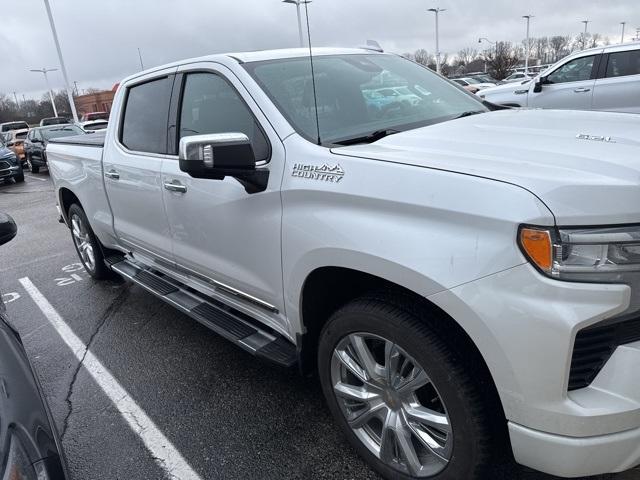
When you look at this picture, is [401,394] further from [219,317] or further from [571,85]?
[571,85]

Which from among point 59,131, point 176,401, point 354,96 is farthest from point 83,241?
point 59,131

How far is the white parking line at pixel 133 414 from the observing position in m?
2.66

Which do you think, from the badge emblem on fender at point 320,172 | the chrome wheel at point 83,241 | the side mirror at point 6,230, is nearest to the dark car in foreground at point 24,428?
the side mirror at point 6,230

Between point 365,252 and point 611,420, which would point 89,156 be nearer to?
point 365,252

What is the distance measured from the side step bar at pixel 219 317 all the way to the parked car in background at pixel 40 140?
14.7m

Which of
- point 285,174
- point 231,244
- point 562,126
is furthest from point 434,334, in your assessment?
point 231,244

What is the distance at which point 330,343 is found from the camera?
2379 millimetres

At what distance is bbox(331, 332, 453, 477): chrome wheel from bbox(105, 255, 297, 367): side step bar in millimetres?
371

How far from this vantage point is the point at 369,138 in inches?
99.8

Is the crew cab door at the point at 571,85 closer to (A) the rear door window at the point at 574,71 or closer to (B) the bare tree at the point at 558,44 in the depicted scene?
(A) the rear door window at the point at 574,71

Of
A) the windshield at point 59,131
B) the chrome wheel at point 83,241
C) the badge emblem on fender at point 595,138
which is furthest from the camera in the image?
the windshield at point 59,131

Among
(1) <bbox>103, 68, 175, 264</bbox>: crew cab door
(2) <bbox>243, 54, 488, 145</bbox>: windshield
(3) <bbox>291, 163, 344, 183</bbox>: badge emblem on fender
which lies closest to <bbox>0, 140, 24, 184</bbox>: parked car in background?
(1) <bbox>103, 68, 175, 264</bbox>: crew cab door

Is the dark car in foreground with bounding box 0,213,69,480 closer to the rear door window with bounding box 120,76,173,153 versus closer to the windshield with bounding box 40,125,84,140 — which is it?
the rear door window with bounding box 120,76,173,153

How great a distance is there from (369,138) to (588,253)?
1.20 meters
